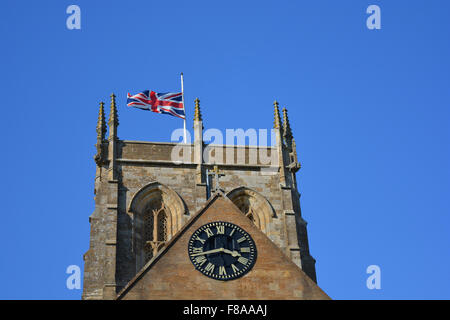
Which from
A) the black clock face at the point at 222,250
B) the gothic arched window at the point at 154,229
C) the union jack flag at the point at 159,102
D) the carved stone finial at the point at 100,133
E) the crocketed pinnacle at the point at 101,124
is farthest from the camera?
the union jack flag at the point at 159,102

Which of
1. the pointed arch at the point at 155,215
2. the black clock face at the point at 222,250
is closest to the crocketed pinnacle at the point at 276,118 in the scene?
the pointed arch at the point at 155,215

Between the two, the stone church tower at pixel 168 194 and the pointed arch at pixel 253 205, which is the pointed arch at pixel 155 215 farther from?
the pointed arch at pixel 253 205

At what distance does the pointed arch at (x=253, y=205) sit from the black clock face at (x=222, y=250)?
15.6m

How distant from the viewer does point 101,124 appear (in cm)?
6097

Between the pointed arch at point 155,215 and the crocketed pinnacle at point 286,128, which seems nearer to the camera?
the pointed arch at point 155,215

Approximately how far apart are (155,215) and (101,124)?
6333 millimetres

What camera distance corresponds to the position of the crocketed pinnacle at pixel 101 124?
60.5 metres

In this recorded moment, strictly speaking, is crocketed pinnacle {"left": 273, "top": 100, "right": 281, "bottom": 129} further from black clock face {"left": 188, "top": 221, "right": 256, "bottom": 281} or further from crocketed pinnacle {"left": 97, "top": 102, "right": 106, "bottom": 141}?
black clock face {"left": 188, "top": 221, "right": 256, "bottom": 281}

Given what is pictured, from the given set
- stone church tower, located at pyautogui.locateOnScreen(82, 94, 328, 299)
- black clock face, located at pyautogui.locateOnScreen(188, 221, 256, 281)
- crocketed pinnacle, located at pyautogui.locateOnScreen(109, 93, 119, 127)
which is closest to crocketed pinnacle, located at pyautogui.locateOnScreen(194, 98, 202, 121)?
→ stone church tower, located at pyautogui.locateOnScreen(82, 94, 328, 299)

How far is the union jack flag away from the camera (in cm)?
6238

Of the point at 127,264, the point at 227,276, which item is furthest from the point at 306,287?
the point at 127,264

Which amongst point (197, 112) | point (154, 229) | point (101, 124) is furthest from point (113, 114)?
point (154, 229)

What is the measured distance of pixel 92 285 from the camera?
5456 cm
